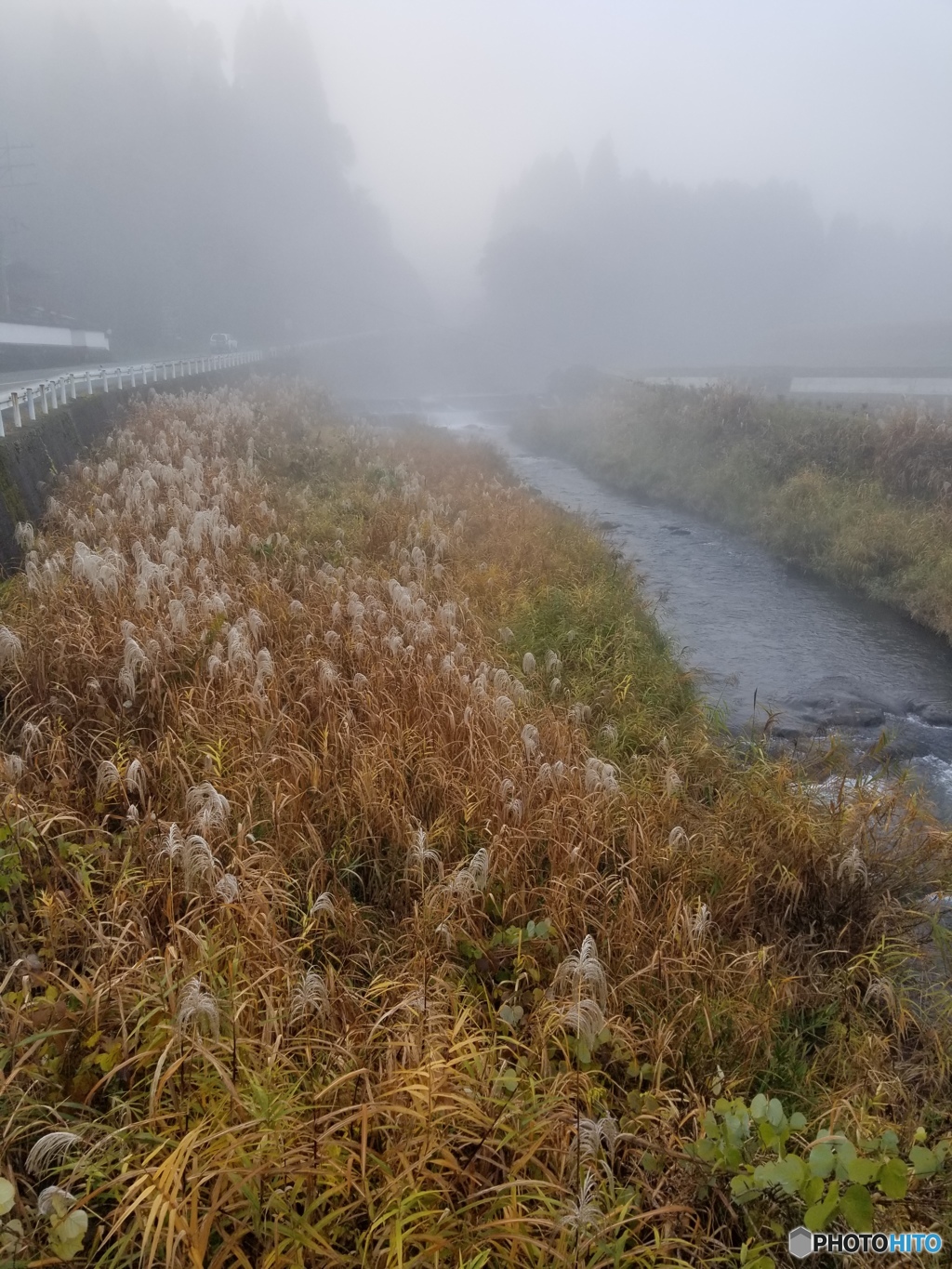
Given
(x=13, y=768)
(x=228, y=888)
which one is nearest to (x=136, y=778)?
(x=13, y=768)

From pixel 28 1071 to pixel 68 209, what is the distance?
88.6 metres

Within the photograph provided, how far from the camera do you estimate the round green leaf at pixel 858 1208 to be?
2068mm

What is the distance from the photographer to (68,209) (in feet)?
241

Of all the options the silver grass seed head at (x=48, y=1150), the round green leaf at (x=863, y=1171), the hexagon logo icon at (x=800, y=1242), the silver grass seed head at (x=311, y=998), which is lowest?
the hexagon logo icon at (x=800, y=1242)

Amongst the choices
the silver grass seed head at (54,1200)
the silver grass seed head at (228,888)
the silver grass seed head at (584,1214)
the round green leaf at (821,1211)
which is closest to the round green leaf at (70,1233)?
the silver grass seed head at (54,1200)

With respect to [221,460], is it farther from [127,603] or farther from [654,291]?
[654,291]

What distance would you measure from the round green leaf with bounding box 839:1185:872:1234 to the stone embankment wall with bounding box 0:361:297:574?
869 cm

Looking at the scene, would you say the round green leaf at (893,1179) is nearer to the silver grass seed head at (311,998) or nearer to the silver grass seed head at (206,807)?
the silver grass seed head at (311,998)

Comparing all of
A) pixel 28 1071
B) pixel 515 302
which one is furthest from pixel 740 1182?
pixel 515 302

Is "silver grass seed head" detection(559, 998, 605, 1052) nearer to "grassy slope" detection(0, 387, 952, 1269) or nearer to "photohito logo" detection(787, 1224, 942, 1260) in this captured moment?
"grassy slope" detection(0, 387, 952, 1269)

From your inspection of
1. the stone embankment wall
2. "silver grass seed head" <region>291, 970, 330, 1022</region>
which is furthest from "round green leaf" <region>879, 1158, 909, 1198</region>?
the stone embankment wall

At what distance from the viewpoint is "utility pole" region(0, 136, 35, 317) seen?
4262 cm

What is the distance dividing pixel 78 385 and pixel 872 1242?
1901cm

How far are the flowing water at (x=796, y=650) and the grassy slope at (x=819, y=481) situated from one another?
2.06ft
